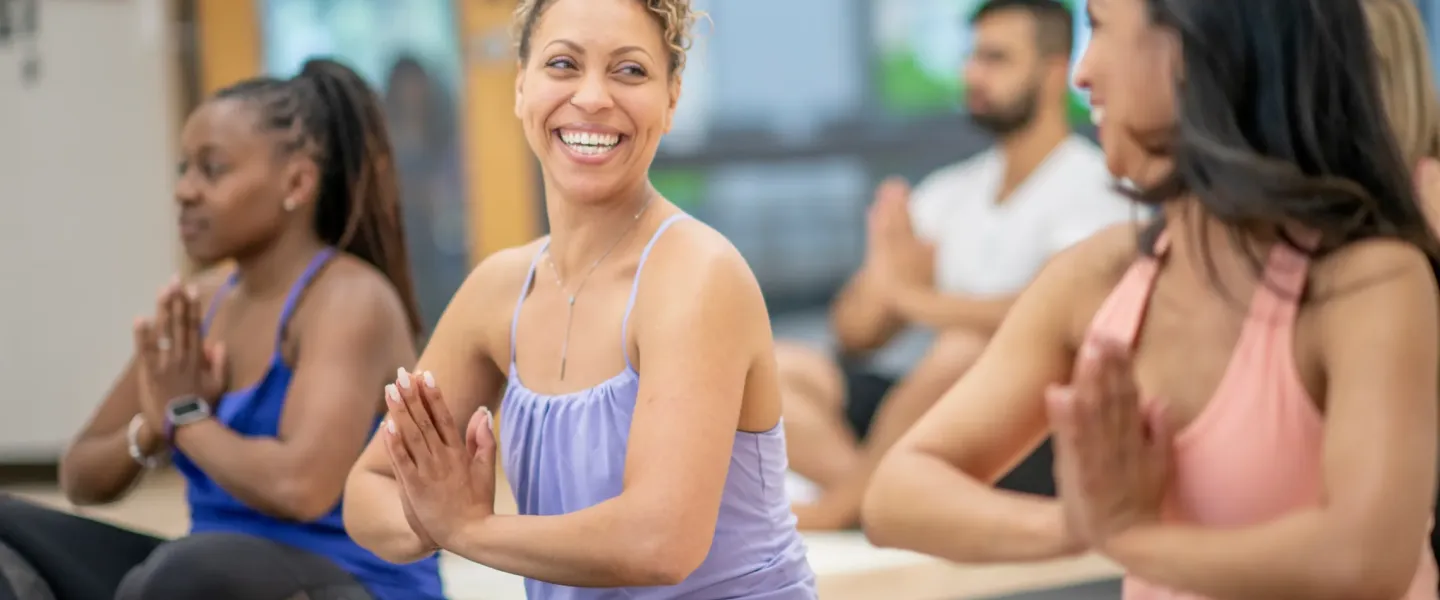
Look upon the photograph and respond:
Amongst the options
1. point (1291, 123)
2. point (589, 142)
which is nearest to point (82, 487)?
point (589, 142)

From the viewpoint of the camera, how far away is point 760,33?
5.68 metres

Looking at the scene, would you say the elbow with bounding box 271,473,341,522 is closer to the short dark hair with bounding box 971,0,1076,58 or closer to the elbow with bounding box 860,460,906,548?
the elbow with bounding box 860,460,906,548

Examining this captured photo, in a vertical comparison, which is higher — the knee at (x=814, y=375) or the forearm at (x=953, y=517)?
the forearm at (x=953, y=517)

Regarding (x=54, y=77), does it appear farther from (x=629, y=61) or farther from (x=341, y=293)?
(x=629, y=61)

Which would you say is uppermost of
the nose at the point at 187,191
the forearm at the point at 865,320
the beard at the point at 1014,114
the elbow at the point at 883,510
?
the nose at the point at 187,191

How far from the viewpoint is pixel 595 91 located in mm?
1457

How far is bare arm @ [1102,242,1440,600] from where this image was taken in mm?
1039

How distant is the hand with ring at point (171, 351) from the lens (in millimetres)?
1920

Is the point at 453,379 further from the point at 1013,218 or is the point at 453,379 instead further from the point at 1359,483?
the point at 1013,218

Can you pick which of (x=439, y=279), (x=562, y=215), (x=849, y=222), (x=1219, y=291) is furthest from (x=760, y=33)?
(x=1219, y=291)

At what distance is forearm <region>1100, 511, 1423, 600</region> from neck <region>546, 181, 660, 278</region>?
2.14 feet

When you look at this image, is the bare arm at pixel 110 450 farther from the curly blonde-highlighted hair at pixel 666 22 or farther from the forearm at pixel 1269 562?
the forearm at pixel 1269 562

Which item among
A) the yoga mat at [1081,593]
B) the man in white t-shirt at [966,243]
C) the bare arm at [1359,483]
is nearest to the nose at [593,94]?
the bare arm at [1359,483]

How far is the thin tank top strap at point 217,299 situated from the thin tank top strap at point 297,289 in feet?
0.57
